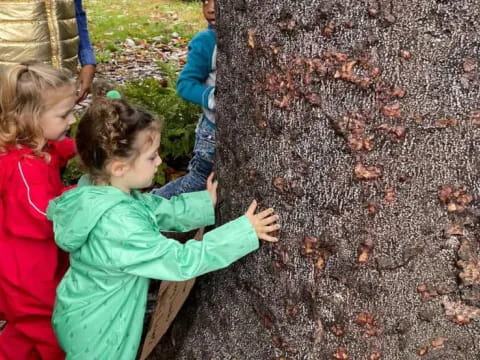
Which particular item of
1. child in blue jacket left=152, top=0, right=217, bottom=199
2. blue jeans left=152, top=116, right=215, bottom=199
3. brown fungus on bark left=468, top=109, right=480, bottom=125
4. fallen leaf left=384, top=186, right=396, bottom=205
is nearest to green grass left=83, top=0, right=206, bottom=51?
blue jeans left=152, top=116, right=215, bottom=199

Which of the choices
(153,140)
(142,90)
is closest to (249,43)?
(153,140)

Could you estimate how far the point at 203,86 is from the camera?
3867mm

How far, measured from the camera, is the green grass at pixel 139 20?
42.3ft

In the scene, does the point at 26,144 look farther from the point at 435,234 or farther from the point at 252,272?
the point at 435,234

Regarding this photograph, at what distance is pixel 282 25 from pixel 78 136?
108 cm

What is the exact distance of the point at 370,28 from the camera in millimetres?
1772

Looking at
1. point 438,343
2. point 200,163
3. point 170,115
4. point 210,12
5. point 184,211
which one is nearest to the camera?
point 438,343

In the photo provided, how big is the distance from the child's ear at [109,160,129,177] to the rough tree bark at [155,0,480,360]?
1.47 ft

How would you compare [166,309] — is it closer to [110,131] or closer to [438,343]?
[110,131]

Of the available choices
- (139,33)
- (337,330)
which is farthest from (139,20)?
(337,330)

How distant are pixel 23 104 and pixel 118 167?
91cm

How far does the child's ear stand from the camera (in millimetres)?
2471

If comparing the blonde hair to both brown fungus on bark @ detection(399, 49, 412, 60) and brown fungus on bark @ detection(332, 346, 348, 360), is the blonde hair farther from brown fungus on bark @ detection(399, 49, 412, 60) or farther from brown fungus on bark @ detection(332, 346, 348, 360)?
brown fungus on bark @ detection(399, 49, 412, 60)

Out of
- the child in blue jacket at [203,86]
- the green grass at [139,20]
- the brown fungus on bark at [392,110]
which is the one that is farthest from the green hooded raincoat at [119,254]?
the green grass at [139,20]
